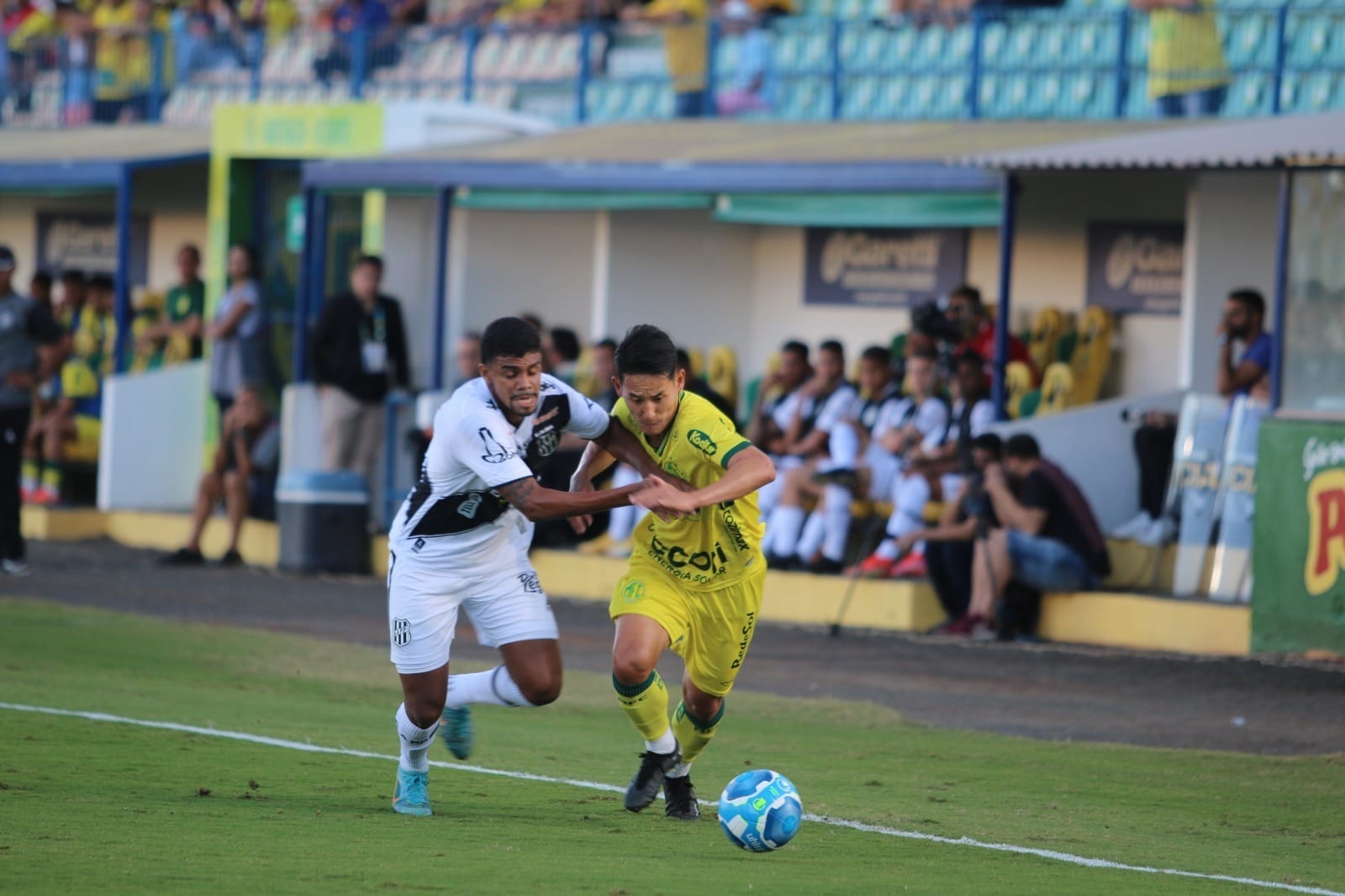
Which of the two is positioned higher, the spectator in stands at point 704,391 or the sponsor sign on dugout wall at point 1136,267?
the sponsor sign on dugout wall at point 1136,267

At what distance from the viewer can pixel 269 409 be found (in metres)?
21.2

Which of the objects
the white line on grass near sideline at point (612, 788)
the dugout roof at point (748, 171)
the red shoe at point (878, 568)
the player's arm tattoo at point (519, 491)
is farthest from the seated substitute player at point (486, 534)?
the dugout roof at point (748, 171)

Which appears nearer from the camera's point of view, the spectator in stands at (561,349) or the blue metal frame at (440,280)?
the spectator in stands at (561,349)

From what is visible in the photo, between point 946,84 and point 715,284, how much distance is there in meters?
3.23

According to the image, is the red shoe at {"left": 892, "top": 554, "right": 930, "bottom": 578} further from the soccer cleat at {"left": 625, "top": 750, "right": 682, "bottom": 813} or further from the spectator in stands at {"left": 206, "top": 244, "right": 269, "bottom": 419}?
the soccer cleat at {"left": 625, "top": 750, "right": 682, "bottom": 813}

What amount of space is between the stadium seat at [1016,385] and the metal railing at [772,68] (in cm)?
234

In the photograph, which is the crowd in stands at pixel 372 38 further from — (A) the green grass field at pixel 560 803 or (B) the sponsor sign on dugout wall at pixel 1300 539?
(A) the green grass field at pixel 560 803

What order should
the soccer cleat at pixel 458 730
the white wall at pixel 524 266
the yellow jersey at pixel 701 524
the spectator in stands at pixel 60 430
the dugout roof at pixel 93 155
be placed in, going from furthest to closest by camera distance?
1. the dugout roof at pixel 93 155
2. the spectator in stands at pixel 60 430
3. the white wall at pixel 524 266
4. the soccer cleat at pixel 458 730
5. the yellow jersey at pixel 701 524

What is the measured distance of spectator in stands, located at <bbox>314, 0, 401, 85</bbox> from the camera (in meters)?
24.7

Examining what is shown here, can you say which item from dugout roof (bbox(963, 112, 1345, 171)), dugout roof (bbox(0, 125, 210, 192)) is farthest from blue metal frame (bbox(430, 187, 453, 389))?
dugout roof (bbox(963, 112, 1345, 171))

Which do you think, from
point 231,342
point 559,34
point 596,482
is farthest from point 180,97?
point 596,482

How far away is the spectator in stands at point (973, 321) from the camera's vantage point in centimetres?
1567

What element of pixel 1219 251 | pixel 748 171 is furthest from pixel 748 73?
pixel 1219 251

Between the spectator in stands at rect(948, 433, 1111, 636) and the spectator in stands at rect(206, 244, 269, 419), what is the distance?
8156mm
